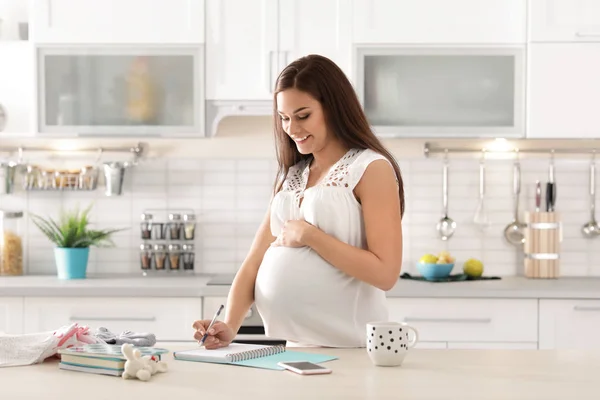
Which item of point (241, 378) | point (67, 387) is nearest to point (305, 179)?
point (241, 378)

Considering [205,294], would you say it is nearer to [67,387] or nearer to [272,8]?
[272,8]

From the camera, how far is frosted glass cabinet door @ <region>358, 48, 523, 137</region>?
3750 millimetres

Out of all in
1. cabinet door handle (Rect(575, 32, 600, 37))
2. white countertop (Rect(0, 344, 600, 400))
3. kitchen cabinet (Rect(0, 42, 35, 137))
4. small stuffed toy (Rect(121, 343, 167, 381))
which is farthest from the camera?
kitchen cabinet (Rect(0, 42, 35, 137))

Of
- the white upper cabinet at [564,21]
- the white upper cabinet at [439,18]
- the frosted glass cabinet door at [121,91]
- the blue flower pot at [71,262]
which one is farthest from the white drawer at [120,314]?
the white upper cabinet at [564,21]

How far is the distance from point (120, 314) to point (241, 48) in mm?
1172

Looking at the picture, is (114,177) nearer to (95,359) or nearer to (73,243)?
(73,243)

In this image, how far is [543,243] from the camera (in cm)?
388

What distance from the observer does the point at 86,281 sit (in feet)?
12.2

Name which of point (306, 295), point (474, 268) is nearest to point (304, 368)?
point (306, 295)

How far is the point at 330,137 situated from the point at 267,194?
1.73m

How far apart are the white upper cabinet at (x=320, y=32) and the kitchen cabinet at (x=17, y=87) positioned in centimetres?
105

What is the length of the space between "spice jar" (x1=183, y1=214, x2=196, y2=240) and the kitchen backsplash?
0.30 ft

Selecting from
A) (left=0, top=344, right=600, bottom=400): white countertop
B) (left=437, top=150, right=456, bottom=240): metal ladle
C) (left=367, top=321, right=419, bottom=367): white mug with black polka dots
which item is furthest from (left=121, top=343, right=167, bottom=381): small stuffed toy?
(left=437, top=150, right=456, bottom=240): metal ladle

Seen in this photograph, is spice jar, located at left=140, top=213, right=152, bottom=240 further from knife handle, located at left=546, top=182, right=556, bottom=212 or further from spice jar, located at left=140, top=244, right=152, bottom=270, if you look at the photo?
knife handle, located at left=546, top=182, right=556, bottom=212
